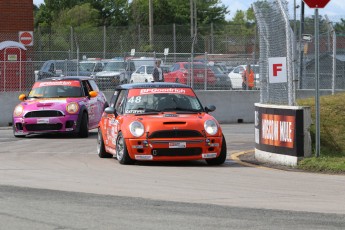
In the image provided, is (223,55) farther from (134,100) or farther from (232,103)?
(134,100)

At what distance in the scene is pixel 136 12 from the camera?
80.1 m

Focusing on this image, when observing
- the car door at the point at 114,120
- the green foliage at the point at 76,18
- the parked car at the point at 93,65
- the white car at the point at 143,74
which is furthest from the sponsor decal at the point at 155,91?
the green foliage at the point at 76,18

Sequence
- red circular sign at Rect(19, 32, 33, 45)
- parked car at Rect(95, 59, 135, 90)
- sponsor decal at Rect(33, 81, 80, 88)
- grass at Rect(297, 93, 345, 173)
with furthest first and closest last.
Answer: red circular sign at Rect(19, 32, 33, 45)
parked car at Rect(95, 59, 135, 90)
sponsor decal at Rect(33, 81, 80, 88)
grass at Rect(297, 93, 345, 173)

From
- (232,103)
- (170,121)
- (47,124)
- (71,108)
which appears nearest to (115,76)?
(232,103)

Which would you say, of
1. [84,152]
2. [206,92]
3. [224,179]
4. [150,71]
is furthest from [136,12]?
[224,179]

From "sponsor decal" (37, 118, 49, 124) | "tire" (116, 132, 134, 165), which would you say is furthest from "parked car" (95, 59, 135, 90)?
"tire" (116, 132, 134, 165)

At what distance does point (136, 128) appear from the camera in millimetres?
15195

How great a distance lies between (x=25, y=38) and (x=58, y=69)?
2.41 m

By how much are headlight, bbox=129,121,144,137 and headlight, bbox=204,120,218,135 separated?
1068mm

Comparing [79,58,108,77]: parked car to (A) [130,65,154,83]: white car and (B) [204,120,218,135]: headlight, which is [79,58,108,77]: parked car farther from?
(B) [204,120,218,135]: headlight

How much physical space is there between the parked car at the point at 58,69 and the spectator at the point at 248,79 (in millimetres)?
5527

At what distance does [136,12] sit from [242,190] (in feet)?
226

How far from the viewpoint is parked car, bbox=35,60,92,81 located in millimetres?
30344

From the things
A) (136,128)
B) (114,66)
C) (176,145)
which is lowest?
(176,145)
